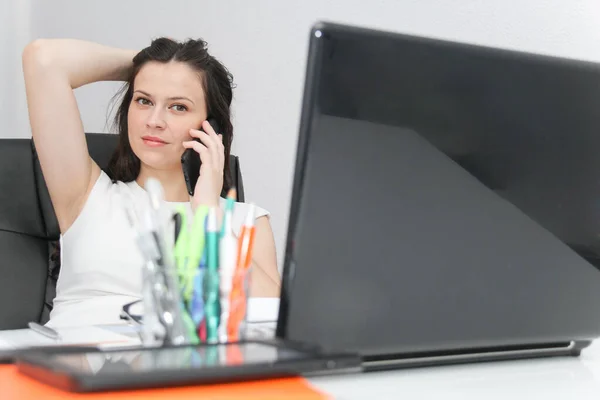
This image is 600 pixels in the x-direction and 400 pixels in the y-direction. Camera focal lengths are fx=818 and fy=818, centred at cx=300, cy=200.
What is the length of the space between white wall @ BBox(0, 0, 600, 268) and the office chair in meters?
0.64

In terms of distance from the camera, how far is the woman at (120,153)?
1563mm

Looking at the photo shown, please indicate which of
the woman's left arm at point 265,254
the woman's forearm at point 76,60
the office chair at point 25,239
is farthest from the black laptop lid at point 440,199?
the woman's forearm at point 76,60

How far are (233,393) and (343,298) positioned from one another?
141mm

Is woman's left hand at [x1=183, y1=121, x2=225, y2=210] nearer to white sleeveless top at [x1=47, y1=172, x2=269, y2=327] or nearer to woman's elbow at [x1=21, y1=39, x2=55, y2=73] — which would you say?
white sleeveless top at [x1=47, y1=172, x2=269, y2=327]

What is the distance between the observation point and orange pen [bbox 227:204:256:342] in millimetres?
790

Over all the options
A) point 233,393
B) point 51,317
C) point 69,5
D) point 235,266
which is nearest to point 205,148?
point 51,317

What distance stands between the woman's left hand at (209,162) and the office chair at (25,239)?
294 millimetres

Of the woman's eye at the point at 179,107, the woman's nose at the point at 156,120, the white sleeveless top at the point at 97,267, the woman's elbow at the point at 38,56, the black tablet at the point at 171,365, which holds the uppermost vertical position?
the woman's elbow at the point at 38,56

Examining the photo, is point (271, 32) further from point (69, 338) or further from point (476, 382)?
point (476, 382)

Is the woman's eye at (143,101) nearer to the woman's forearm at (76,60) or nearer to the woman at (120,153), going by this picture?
the woman at (120,153)

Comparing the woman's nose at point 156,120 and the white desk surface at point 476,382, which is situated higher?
the woman's nose at point 156,120

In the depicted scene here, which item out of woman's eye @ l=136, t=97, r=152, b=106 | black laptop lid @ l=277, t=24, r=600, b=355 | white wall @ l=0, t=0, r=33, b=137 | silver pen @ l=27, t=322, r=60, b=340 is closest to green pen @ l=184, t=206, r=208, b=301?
black laptop lid @ l=277, t=24, r=600, b=355

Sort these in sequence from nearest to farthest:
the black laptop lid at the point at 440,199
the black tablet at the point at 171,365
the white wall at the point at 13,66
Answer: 1. the black tablet at the point at 171,365
2. the black laptop lid at the point at 440,199
3. the white wall at the point at 13,66

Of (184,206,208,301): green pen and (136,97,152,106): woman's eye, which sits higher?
(136,97,152,106): woman's eye
